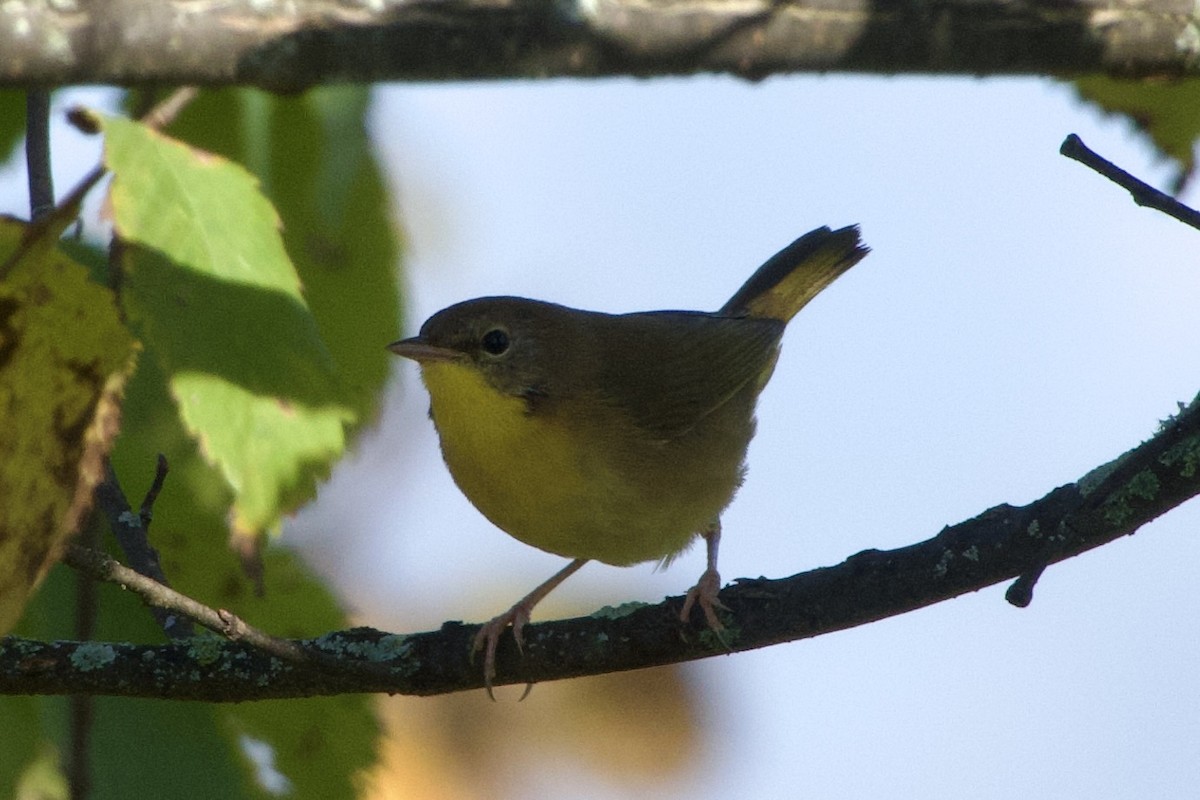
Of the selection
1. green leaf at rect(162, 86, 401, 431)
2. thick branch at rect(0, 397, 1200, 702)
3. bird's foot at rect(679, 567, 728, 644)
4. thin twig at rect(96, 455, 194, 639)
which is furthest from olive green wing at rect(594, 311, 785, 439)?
thin twig at rect(96, 455, 194, 639)

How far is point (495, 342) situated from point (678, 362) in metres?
0.77

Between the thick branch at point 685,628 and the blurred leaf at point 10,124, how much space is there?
0.90 meters

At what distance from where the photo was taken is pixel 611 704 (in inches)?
199

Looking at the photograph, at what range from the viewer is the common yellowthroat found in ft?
11.6

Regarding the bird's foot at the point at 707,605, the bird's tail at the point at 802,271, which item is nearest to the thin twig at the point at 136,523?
the bird's foot at the point at 707,605

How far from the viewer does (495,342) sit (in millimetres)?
3887

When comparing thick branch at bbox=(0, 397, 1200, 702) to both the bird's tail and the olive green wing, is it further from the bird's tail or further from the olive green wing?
the bird's tail

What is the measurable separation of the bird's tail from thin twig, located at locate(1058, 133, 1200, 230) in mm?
3465

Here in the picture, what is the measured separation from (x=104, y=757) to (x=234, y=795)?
0.74 feet

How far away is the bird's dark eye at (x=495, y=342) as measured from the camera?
3.88 meters

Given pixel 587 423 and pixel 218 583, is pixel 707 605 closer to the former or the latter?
pixel 218 583

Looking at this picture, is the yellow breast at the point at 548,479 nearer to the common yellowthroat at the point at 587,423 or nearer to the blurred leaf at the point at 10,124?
the common yellowthroat at the point at 587,423

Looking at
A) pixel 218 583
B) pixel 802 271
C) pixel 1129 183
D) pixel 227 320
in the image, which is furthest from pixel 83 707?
pixel 802 271

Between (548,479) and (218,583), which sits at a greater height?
(548,479)
